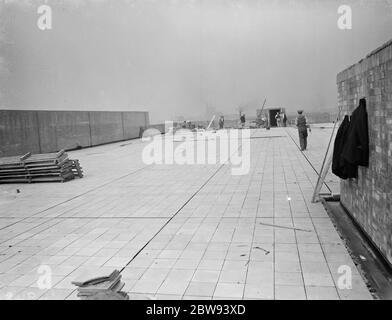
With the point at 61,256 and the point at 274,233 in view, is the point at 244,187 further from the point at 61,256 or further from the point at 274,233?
the point at 61,256

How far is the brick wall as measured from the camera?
4738mm

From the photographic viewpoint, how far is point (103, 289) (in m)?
4.20

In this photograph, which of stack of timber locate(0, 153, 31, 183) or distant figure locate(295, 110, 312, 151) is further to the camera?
distant figure locate(295, 110, 312, 151)

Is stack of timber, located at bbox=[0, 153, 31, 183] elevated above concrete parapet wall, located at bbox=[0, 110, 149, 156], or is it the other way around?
concrete parapet wall, located at bbox=[0, 110, 149, 156]

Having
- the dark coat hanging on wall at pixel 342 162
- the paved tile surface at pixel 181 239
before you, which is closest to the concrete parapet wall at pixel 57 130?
the paved tile surface at pixel 181 239

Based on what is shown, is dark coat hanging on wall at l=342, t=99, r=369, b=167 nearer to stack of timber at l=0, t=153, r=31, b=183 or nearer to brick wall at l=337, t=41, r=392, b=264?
brick wall at l=337, t=41, r=392, b=264

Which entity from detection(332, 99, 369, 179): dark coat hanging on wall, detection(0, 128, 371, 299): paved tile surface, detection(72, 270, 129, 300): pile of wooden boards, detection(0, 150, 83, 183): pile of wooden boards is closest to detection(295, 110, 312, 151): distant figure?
detection(0, 128, 371, 299): paved tile surface

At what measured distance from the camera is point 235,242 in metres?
5.98

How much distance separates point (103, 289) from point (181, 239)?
2214mm

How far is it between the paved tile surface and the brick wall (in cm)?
54

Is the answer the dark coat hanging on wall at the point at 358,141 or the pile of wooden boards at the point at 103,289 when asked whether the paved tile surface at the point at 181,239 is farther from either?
the dark coat hanging on wall at the point at 358,141
